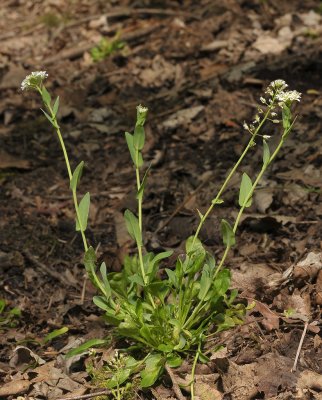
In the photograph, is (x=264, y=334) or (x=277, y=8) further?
(x=277, y=8)

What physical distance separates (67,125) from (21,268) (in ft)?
6.14

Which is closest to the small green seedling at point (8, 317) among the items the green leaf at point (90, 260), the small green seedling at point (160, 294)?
the small green seedling at point (160, 294)

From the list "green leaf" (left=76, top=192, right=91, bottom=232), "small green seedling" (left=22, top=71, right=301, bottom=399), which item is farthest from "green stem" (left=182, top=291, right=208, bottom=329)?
"green leaf" (left=76, top=192, right=91, bottom=232)

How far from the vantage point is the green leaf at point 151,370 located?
266 cm

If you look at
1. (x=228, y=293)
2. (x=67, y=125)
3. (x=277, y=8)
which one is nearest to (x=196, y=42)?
(x=277, y=8)

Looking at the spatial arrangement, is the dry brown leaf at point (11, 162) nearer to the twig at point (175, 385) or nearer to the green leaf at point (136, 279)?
the green leaf at point (136, 279)

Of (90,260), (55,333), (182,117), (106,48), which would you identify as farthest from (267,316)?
(106,48)

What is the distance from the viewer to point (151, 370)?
271 cm

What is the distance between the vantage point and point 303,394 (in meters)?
2.57

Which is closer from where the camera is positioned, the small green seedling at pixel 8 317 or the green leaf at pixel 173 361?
the green leaf at pixel 173 361

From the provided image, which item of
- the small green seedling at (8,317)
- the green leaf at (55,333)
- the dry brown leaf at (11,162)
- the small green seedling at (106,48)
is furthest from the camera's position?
the small green seedling at (106,48)

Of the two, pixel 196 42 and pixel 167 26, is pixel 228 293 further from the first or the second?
pixel 167 26

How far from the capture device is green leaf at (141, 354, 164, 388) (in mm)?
2658

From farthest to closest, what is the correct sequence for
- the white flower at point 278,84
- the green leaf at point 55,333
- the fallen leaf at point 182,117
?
1. the fallen leaf at point 182,117
2. the green leaf at point 55,333
3. the white flower at point 278,84
